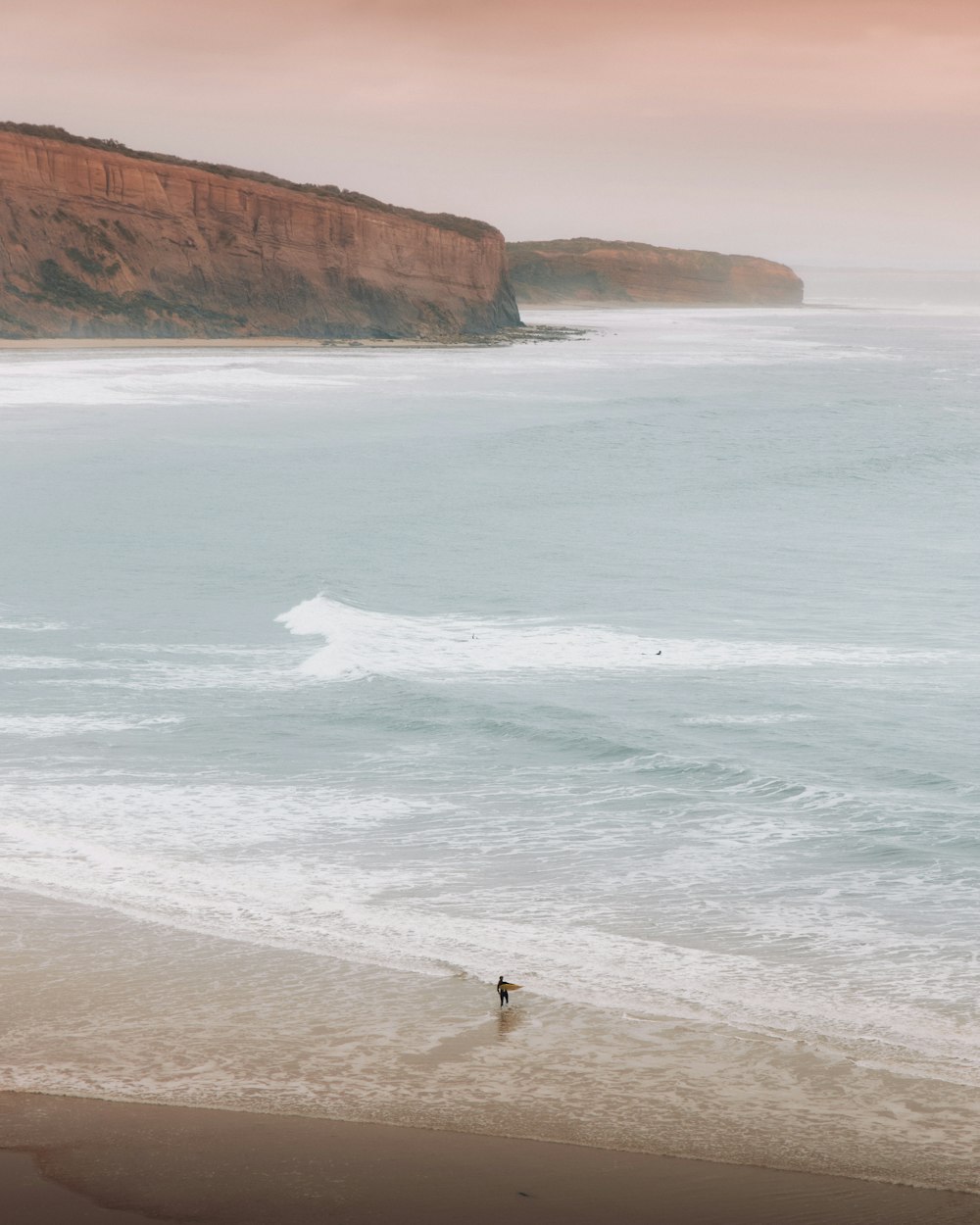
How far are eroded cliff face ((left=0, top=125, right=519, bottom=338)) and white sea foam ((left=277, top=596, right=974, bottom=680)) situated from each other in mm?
75113

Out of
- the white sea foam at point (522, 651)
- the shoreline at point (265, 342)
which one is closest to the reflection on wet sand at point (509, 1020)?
the white sea foam at point (522, 651)

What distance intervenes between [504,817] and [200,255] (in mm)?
89845

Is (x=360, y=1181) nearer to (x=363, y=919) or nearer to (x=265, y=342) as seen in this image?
(x=363, y=919)

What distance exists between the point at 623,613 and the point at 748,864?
34.4ft

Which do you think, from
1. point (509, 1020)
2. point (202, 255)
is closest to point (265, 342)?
point (202, 255)

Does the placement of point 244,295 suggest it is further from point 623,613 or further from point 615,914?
point 615,914

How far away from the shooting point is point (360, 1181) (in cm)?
730

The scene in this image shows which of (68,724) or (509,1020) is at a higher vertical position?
(68,724)

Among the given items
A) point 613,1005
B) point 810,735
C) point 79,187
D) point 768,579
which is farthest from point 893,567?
point 79,187

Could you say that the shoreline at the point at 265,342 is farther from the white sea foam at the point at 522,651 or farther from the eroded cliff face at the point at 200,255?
the white sea foam at the point at 522,651

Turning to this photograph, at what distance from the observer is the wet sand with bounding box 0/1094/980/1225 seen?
6957mm

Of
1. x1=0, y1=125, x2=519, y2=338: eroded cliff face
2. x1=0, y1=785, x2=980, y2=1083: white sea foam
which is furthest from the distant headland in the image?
x1=0, y1=785, x2=980, y2=1083: white sea foam

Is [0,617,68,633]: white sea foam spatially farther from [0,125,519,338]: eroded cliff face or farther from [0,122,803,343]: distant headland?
[0,125,519,338]: eroded cliff face

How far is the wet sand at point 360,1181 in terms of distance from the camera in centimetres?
696
